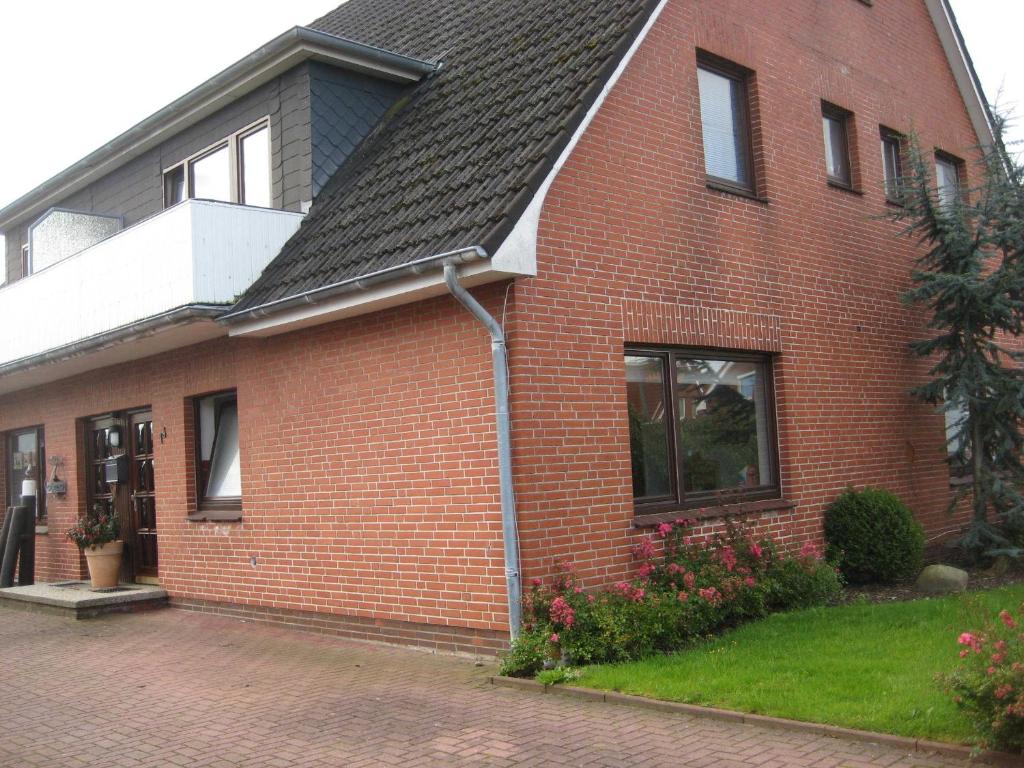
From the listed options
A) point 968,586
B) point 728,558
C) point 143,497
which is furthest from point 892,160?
point 143,497

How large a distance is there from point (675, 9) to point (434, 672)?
650 centimetres

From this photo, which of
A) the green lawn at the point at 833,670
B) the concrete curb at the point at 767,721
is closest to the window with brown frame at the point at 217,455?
the concrete curb at the point at 767,721

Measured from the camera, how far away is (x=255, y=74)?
443 inches

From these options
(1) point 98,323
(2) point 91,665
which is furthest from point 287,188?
(2) point 91,665

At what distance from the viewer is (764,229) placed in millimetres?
10555

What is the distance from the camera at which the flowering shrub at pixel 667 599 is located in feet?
24.4

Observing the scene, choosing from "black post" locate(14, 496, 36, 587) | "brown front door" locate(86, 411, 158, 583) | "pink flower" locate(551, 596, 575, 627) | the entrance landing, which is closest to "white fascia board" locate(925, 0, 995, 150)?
"pink flower" locate(551, 596, 575, 627)

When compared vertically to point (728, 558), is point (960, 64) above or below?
above

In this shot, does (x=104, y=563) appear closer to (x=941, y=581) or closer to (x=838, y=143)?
(x=941, y=581)

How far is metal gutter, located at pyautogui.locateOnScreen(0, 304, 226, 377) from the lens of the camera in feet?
32.1

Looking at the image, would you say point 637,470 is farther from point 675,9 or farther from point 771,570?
point 675,9

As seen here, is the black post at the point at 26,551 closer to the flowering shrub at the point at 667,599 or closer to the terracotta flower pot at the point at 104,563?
the terracotta flower pot at the point at 104,563

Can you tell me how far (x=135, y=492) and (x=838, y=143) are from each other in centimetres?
988

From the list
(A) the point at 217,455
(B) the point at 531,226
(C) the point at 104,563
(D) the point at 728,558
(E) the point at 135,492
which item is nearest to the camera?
A: (B) the point at 531,226
